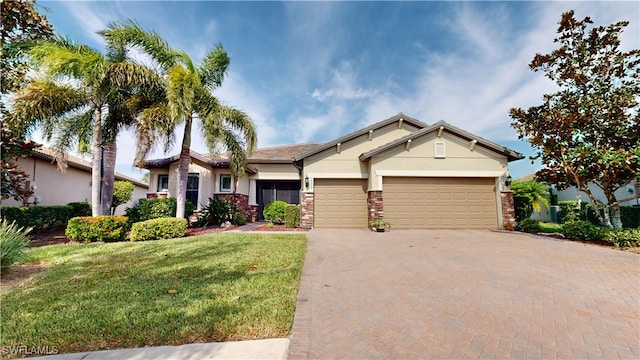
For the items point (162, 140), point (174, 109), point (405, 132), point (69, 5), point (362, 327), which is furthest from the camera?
point (405, 132)

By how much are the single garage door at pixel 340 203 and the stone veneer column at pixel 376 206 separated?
647 millimetres

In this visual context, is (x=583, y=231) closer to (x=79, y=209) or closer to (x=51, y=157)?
(x=79, y=209)

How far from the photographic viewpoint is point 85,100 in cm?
934

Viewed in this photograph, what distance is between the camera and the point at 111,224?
27.6 feet

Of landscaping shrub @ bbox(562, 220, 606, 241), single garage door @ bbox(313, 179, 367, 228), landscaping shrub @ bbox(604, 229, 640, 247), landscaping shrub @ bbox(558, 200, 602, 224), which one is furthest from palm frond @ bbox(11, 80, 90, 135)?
landscaping shrub @ bbox(558, 200, 602, 224)

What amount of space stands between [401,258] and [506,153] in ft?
29.5

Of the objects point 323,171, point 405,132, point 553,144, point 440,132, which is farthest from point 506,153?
point 323,171

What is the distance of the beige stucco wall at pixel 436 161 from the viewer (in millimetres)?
11768

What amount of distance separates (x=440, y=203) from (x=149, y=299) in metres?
11.4

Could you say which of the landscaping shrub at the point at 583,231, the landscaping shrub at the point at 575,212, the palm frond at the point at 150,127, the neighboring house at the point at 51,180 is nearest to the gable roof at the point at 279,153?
the palm frond at the point at 150,127

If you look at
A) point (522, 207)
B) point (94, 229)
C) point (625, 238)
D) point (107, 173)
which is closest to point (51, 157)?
point (107, 173)

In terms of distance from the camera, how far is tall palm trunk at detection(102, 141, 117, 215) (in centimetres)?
977

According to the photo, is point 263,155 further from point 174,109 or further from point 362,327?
point 362,327

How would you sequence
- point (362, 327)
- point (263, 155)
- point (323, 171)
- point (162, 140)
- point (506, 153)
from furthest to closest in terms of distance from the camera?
point (263, 155), point (323, 171), point (506, 153), point (162, 140), point (362, 327)
